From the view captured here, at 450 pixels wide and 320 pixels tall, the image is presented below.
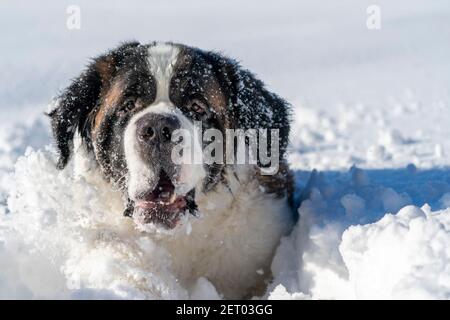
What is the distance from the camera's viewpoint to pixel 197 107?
3.27 m

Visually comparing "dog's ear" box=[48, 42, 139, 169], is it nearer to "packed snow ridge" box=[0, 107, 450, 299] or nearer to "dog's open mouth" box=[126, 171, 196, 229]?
"packed snow ridge" box=[0, 107, 450, 299]

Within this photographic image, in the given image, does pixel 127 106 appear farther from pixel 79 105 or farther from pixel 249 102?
pixel 249 102

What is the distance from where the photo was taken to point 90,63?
3621 millimetres

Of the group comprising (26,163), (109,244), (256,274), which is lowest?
(256,274)

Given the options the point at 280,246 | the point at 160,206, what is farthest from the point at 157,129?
the point at 280,246

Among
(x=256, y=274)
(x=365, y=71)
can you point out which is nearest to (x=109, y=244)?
(x=256, y=274)

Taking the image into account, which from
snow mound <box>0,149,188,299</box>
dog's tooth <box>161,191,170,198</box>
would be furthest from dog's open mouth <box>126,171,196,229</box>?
snow mound <box>0,149,188,299</box>

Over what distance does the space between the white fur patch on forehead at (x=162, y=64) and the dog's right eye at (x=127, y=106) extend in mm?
119

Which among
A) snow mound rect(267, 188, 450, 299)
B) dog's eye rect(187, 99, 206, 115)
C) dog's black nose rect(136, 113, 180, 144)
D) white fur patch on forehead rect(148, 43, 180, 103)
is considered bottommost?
snow mound rect(267, 188, 450, 299)

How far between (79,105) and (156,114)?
65 centimetres

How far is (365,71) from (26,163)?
9763mm

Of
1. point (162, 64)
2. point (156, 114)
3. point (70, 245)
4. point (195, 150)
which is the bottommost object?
point (70, 245)

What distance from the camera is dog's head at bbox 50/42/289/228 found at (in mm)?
2986
